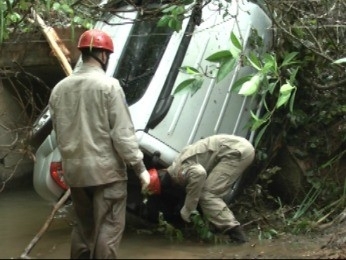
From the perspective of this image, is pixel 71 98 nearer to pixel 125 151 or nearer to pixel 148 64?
pixel 125 151

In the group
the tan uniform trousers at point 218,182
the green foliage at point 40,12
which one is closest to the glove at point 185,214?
the tan uniform trousers at point 218,182

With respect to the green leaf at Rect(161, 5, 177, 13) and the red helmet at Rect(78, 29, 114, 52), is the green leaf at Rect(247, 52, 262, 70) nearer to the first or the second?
the green leaf at Rect(161, 5, 177, 13)

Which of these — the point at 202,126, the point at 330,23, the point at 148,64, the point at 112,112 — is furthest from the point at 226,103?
the point at 112,112

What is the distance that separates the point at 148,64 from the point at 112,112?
1.39 m

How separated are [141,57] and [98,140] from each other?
1550mm

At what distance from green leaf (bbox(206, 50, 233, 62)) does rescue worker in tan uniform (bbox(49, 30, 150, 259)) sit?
1107 millimetres

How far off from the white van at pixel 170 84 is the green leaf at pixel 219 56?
31cm

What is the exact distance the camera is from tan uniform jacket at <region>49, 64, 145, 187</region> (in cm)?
417

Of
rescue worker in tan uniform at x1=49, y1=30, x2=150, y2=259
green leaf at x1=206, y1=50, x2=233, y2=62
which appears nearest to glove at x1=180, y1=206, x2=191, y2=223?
rescue worker in tan uniform at x1=49, y1=30, x2=150, y2=259

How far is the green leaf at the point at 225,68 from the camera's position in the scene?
5.12m

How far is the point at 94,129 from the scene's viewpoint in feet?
13.8

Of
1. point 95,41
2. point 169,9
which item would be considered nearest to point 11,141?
point 169,9

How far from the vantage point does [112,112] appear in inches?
164

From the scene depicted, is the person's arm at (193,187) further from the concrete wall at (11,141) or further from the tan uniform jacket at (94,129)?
the concrete wall at (11,141)
